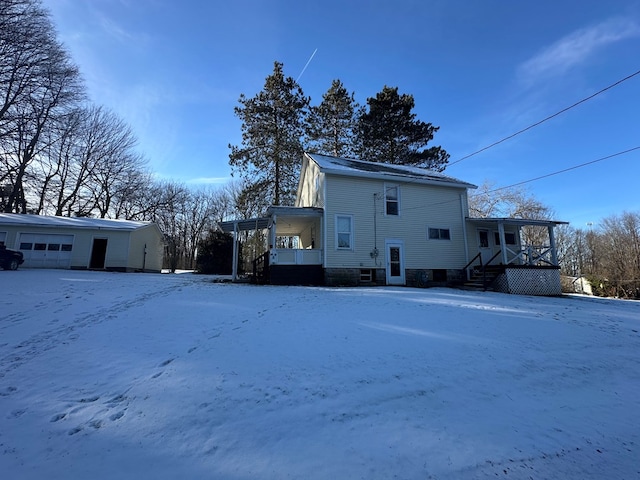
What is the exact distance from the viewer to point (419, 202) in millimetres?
15828

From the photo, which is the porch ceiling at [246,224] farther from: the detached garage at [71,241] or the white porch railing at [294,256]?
the detached garage at [71,241]

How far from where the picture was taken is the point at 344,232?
1445 cm

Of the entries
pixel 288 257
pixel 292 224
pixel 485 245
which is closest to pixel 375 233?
pixel 288 257

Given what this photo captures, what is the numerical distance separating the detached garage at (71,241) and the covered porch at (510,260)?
2074cm

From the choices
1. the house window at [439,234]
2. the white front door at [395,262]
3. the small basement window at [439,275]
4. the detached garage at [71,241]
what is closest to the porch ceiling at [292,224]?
the white front door at [395,262]

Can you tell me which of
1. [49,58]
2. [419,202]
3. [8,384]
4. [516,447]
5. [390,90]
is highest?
[390,90]

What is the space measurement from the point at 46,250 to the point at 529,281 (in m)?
26.1

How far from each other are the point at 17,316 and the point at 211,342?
14.7 ft

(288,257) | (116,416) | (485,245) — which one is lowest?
(116,416)

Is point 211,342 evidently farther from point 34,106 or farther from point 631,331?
point 34,106

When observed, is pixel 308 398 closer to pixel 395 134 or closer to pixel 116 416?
pixel 116 416

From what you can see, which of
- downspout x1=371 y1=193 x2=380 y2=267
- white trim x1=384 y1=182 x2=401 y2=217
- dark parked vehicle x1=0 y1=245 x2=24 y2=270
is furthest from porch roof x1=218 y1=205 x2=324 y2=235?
dark parked vehicle x1=0 y1=245 x2=24 y2=270

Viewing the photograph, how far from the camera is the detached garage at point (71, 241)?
1800cm

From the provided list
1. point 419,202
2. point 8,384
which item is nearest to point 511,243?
point 419,202
